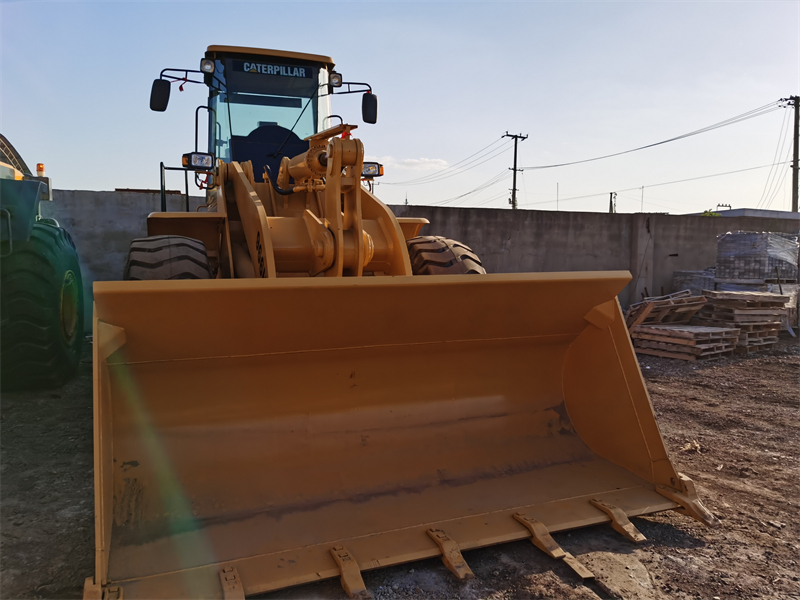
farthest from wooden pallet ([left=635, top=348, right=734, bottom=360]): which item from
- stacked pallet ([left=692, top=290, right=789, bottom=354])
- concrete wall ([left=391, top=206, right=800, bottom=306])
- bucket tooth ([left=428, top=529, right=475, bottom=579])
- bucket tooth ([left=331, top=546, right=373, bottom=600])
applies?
bucket tooth ([left=331, top=546, right=373, bottom=600])

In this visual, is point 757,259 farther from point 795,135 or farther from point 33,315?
point 795,135

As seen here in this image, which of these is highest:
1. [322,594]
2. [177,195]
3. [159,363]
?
[177,195]

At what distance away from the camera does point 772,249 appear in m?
10.1

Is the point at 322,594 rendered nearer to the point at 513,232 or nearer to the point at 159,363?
the point at 159,363

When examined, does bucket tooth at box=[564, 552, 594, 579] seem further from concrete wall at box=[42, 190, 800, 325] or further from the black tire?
concrete wall at box=[42, 190, 800, 325]

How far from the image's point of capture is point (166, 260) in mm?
3535

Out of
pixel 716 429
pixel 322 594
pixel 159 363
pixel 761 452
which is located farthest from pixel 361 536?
pixel 716 429

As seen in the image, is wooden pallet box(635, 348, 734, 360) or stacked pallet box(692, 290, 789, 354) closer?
wooden pallet box(635, 348, 734, 360)

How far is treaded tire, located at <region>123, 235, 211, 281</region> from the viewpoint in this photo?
11.4 feet

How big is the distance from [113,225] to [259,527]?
315 inches

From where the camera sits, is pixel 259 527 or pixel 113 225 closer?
pixel 259 527

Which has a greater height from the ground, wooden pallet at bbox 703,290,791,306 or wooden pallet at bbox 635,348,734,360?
wooden pallet at bbox 703,290,791,306

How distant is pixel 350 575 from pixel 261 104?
159 inches

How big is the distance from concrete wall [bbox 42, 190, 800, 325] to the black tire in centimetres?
407
